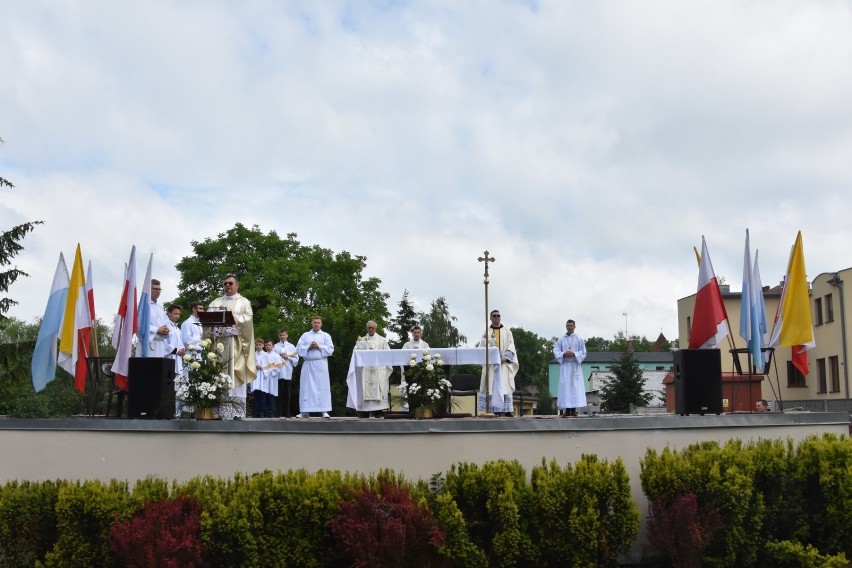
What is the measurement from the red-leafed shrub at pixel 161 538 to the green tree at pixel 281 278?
29.5 meters

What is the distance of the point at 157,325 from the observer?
13711 mm

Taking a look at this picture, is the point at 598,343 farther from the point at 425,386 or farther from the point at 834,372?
the point at 425,386

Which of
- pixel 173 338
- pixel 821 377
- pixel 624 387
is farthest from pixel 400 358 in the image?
pixel 821 377

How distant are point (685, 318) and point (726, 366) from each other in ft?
19.2

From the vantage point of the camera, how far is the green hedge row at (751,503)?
9320mm

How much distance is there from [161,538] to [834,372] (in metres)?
40.1

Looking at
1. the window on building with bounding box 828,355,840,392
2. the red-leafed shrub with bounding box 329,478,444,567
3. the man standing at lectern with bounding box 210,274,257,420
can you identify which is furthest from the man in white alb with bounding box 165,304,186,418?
the window on building with bounding box 828,355,840,392

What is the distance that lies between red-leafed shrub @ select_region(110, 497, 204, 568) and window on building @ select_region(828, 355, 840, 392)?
38927 mm

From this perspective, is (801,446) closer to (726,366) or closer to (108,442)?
(108,442)

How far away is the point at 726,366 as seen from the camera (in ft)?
155

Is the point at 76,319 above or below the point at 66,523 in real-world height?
above

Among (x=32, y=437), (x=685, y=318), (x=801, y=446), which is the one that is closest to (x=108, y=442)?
(x=32, y=437)

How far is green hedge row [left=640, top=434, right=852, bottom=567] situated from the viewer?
30.6 feet

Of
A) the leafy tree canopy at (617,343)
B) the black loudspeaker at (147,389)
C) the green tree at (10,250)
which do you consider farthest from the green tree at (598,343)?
the black loudspeaker at (147,389)
